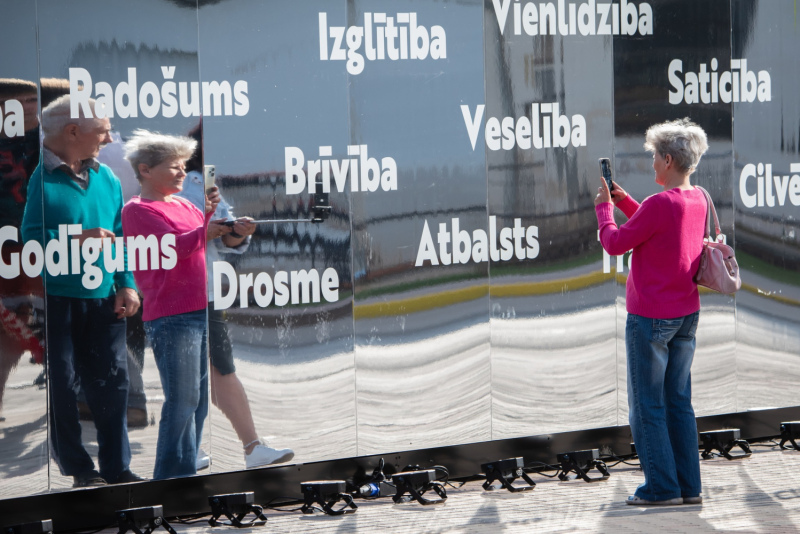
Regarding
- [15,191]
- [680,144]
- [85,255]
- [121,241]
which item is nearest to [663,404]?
[680,144]

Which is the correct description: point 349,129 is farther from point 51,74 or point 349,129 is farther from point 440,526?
point 440,526

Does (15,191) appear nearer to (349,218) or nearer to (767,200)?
(349,218)

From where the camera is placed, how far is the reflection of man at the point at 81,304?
18.9ft

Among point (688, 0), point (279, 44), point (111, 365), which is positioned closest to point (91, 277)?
point (111, 365)

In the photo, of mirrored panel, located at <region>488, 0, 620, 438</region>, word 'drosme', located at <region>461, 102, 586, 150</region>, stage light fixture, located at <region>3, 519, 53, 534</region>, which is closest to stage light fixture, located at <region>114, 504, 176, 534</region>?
stage light fixture, located at <region>3, 519, 53, 534</region>

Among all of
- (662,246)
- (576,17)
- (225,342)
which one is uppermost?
(576,17)

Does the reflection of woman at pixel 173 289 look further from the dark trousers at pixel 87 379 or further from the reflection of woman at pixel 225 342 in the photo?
the dark trousers at pixel 87 379

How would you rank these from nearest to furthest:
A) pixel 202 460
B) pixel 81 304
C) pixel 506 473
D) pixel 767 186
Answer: pixel 81 304, pixel 202 460, pixel 506 473, pixel 767 186

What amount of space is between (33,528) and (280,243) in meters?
1.88

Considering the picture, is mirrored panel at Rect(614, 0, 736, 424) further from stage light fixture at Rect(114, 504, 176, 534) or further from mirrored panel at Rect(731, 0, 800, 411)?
stage light fixture at Rect(114, 504, 176, 534)

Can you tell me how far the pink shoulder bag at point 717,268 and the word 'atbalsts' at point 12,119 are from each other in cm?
335

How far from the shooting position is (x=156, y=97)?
6.00m

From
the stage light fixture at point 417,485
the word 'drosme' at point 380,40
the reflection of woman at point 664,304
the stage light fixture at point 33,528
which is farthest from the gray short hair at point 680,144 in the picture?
the stage light fixture at point 33,528

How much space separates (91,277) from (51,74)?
0.98m
